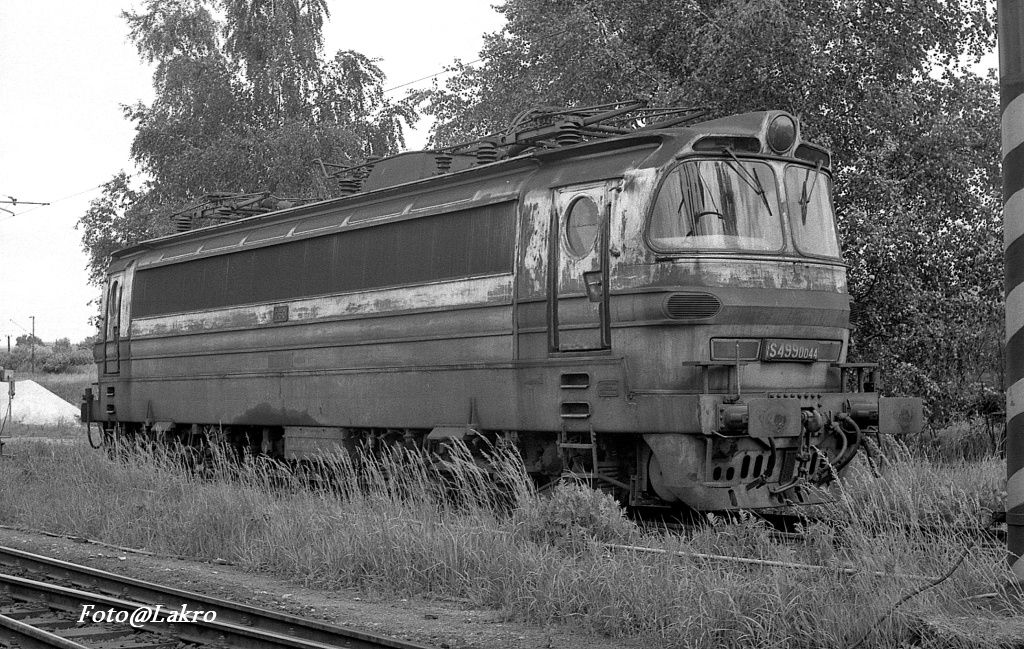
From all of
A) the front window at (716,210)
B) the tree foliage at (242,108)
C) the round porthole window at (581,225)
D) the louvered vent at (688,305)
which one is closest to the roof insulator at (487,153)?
the round porthole window at (581,225)

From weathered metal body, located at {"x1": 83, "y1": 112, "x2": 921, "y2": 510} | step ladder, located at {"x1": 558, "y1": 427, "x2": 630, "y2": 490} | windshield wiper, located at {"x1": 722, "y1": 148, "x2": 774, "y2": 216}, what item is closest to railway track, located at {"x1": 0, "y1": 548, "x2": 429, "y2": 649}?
A: step ladder, located at {"x1": 558, "y1": 427, "x2": 630, "y2": 490}

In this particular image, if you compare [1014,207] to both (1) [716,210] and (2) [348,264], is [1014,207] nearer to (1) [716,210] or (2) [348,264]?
(1) [716,210]

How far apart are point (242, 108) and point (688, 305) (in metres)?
25.5

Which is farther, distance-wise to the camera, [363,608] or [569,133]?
[569,133]

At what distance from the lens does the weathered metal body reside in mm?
9414

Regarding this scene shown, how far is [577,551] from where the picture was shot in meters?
8.30

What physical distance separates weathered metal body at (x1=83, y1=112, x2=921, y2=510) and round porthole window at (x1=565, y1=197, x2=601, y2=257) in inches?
0.7

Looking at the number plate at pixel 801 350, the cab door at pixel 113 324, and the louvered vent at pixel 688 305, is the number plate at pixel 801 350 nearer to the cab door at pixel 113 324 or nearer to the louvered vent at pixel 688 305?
the louvered vent at pixel 688 305

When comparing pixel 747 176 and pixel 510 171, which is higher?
pixel 510 171

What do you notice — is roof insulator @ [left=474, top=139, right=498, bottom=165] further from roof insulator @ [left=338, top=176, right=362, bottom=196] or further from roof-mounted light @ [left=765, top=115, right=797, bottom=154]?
roof-mounted light @ [left=765, top=115, right=797, bottom=154]

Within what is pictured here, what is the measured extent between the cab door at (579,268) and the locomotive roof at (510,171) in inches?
15.7

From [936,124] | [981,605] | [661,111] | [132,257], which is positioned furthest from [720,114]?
[981,605]

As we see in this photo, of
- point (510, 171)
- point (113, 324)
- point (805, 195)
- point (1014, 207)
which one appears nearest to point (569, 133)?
point (510, 171)

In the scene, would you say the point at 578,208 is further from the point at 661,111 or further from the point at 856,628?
the point at 856,628
